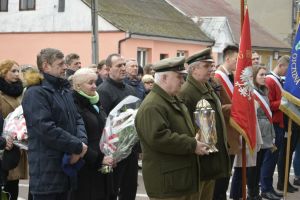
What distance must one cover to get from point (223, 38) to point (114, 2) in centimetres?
640

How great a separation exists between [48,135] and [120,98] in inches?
68.1

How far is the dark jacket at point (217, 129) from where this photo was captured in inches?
223

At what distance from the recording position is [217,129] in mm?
5902

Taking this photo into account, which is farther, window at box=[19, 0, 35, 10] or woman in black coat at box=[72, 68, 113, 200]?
window at box=[19, 0, 35, 10]

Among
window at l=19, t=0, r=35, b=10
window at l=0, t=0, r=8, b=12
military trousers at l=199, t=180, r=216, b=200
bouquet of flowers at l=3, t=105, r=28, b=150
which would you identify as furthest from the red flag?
window at l=0, t=0, r=8, b=12

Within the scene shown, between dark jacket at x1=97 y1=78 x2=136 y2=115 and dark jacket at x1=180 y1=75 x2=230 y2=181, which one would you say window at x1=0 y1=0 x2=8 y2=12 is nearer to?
dark jacket at x1=97 y1=78 x2=136 y2=115

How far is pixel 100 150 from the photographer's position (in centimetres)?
584

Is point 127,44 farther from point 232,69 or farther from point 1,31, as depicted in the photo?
point 232,69

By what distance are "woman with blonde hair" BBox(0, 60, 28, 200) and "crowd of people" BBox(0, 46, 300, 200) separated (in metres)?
0.01

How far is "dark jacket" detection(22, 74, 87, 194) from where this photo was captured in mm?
5105

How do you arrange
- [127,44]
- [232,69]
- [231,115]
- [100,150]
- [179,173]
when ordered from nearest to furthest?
[179,173]
[100,150]
[231,115]
[232,69]
[127,44]

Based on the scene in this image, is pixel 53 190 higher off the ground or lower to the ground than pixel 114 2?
lower

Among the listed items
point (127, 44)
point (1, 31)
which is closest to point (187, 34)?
point (127, 44)

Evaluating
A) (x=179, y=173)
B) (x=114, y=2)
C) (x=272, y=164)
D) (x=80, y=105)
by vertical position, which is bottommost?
(x=272, y=164)
